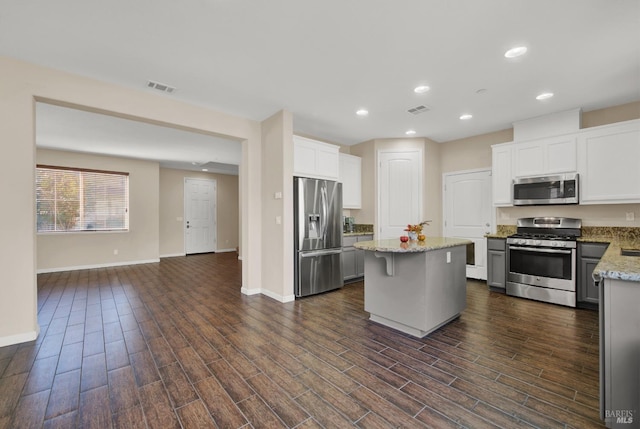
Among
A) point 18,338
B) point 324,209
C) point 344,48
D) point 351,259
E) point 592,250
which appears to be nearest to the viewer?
point 344,48

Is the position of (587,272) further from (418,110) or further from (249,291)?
(249,291)

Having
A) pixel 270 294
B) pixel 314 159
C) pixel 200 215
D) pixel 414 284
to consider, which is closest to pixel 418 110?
pixel 314 159

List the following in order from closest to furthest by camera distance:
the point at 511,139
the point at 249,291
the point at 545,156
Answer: the point at 545,156, the point at 249,291, the point at 511,139

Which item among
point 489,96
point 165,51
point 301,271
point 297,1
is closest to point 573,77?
point 489,96

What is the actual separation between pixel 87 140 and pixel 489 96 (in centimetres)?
706

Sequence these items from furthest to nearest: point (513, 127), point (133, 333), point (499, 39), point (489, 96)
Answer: point (513, 127) → point (489, 96) → point (133, 333) → point (499, 39)

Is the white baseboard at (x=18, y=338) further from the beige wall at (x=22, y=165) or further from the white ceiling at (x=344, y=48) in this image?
the white ceiling at (x=344, y=48)

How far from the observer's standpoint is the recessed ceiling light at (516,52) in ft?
8.43

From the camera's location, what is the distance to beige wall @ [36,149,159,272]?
20.3 feet

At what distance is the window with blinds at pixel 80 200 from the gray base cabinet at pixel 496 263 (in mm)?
8300

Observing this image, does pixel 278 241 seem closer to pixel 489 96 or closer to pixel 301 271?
pixel 301 271

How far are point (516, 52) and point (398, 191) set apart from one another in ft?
10.2

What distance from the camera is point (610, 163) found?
372cm

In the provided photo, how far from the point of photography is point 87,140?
5453mm
